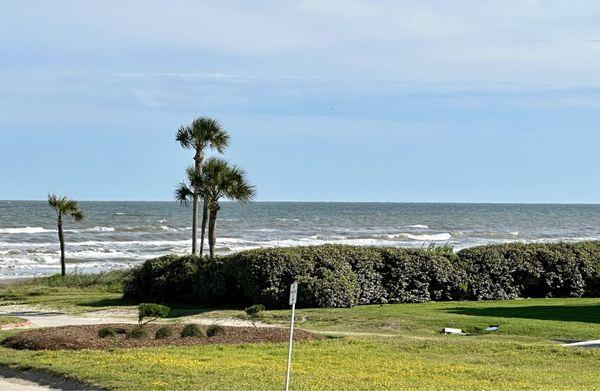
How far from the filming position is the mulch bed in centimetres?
1908

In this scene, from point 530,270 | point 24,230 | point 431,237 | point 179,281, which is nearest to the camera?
point 179,281

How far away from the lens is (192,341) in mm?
20109

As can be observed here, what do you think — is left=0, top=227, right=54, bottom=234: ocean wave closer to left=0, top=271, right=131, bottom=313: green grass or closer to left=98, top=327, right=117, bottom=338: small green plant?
left=0, top=271, right=131, bottom=313: green grass

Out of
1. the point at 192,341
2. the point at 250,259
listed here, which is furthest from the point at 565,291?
the point at 192,341

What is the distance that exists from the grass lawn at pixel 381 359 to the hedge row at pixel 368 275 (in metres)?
2.73

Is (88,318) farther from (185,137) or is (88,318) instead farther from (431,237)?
(431,237)

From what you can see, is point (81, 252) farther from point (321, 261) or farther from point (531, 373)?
point (531, 373)

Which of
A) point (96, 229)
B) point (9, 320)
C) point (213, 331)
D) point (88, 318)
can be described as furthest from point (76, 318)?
point (96, 229)

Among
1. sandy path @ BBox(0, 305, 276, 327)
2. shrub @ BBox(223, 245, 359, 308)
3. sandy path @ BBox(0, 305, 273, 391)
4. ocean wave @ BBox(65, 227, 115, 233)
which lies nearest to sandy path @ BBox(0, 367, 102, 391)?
sandy path @ BBox(0, 305, 273, 391)

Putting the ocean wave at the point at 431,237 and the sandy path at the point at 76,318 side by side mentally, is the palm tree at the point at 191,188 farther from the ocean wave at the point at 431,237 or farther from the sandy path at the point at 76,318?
the ocean wave at the point at 431,237

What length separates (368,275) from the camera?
3027 cm

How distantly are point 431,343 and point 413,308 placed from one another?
8.29 m

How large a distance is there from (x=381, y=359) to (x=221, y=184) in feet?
52.2

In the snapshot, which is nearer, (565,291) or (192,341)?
(192,341)
